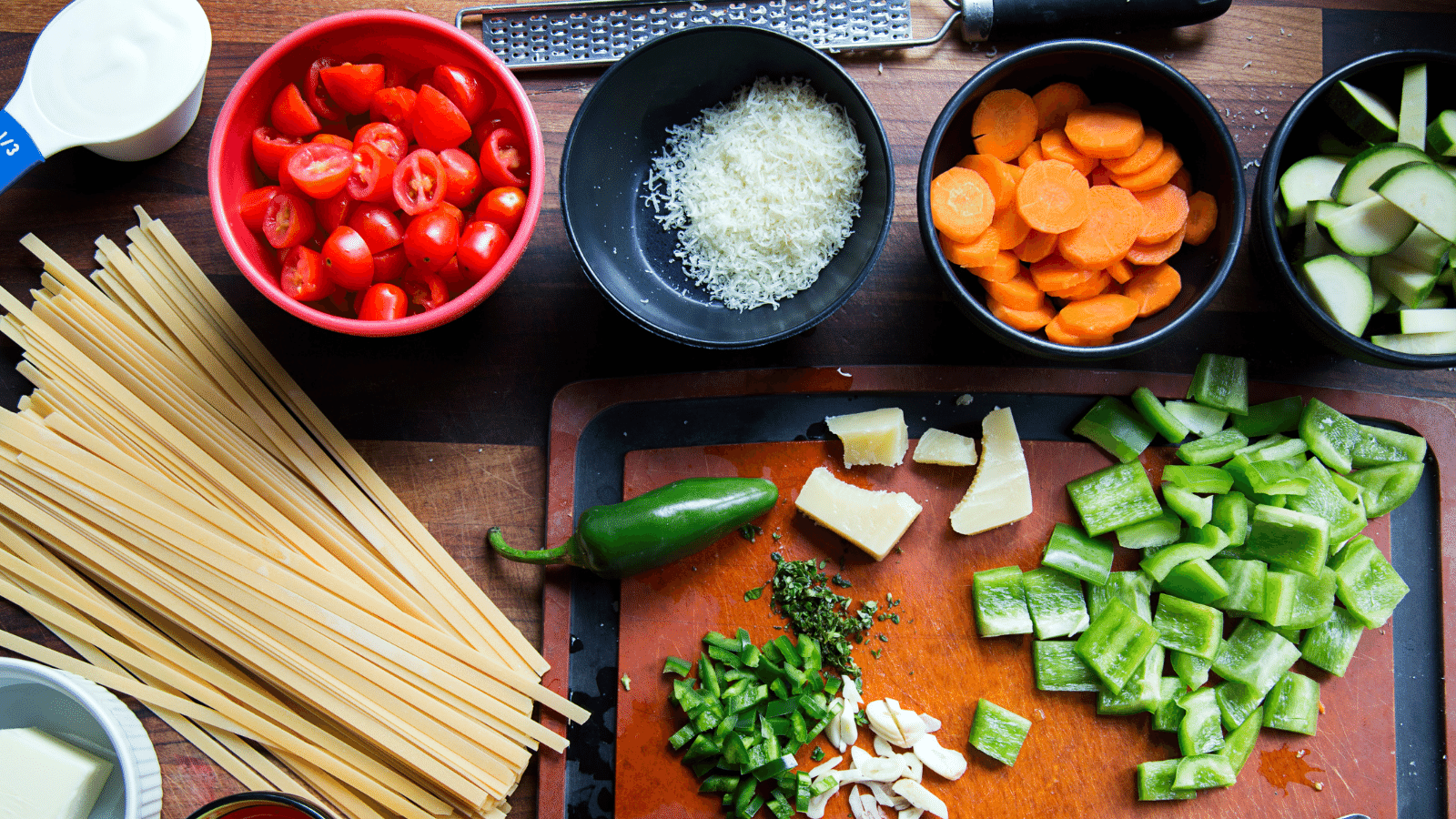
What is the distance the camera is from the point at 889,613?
5.93 feet

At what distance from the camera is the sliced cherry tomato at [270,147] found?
1.58 metres

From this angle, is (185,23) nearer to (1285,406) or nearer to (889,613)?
(889,613)

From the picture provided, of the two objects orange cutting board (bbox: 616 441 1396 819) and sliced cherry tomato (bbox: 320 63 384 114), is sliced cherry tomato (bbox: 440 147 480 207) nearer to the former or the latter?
sliced cherry tomato (bbox: 320 63 384 114)

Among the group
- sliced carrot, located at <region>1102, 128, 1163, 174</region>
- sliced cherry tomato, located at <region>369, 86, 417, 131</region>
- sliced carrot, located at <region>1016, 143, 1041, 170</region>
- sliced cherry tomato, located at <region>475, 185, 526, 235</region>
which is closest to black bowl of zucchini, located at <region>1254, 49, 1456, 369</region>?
sliced carrot, located at <region>1102, 128, 1163, 174</region>

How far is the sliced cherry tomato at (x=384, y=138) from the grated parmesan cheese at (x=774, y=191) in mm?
562

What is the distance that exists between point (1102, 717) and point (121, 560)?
6.63ft

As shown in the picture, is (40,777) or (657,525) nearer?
(40,777)

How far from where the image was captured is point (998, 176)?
1596 mm

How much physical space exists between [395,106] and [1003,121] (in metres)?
1.15

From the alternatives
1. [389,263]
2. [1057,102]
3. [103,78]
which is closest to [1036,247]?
[1057,102]

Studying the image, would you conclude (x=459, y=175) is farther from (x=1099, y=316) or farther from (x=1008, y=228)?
(x=1099, y=316)

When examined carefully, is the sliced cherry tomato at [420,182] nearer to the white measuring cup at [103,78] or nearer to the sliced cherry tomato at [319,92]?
the sliced cherry tomato at [319,92]

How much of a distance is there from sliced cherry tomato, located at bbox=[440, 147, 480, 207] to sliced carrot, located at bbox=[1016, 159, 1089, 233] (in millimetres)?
1015

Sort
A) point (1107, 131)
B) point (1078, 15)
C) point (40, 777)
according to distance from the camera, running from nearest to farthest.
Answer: point (40, 777)
point (1107, 131)
point (1078, 15)
